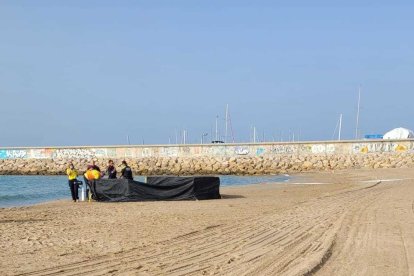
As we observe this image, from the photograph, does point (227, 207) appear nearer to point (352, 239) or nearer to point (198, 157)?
point (352, 239)

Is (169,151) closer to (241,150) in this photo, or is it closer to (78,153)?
(241,150)

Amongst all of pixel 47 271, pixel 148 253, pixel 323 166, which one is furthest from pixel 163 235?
pixel 323 166

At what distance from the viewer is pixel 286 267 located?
25.0ft

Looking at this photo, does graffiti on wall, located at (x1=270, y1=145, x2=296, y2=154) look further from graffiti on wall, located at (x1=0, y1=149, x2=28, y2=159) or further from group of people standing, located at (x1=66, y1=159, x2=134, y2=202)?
group of people standing, located at (x1=66, y1=159, x2=134, y2=202)

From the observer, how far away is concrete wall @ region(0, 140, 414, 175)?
5328 centimetres

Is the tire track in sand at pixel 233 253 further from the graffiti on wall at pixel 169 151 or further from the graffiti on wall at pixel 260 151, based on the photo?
the graffiti on wall at pixel 169 151

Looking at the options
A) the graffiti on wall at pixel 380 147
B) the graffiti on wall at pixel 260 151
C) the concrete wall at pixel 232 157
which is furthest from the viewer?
the graffiti on wall at pixel 260 151

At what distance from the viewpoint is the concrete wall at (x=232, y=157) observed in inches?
Result: 2098

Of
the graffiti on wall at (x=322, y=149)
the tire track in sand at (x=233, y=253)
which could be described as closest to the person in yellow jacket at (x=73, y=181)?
the tire track in sand at (x=233, y=253)

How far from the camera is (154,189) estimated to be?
21047 mm

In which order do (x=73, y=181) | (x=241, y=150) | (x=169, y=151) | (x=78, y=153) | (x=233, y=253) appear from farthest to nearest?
(x=78, y=153), (x=169, y=151), (x=241, y=150), (x=73, y=181), (x=233, y=253)

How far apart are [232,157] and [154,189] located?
3936 centimetres

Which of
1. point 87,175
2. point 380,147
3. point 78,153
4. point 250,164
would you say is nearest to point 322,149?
point 380,147

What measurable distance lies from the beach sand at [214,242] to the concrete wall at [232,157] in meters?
38.5
